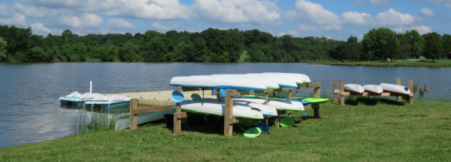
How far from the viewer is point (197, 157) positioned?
22.6 feet

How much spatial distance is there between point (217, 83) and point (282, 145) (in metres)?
2.88

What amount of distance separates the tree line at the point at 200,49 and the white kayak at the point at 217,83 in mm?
93514

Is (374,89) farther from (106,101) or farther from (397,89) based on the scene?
(106,101)

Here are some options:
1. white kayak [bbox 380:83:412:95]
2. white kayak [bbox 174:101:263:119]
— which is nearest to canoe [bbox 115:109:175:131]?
white kayak [bbox 174:101:263:119]

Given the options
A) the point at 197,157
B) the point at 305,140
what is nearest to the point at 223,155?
the point at 197,157

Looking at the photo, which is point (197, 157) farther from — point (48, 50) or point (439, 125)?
point (48, 50)

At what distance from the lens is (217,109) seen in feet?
32.4

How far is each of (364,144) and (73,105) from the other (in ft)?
55.5

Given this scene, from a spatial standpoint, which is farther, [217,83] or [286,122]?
[286,122]

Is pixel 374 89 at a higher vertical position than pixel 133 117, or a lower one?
higher

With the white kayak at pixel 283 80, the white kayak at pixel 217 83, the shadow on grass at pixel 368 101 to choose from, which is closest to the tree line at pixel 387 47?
the shadow on grass at pixel 368 101

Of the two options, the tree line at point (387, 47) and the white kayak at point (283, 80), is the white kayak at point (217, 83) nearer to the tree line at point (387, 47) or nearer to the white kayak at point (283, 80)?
the white kayak at point (283, 80)

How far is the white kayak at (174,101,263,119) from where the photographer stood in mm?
9510

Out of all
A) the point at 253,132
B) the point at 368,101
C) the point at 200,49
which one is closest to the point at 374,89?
the point at 368,101
